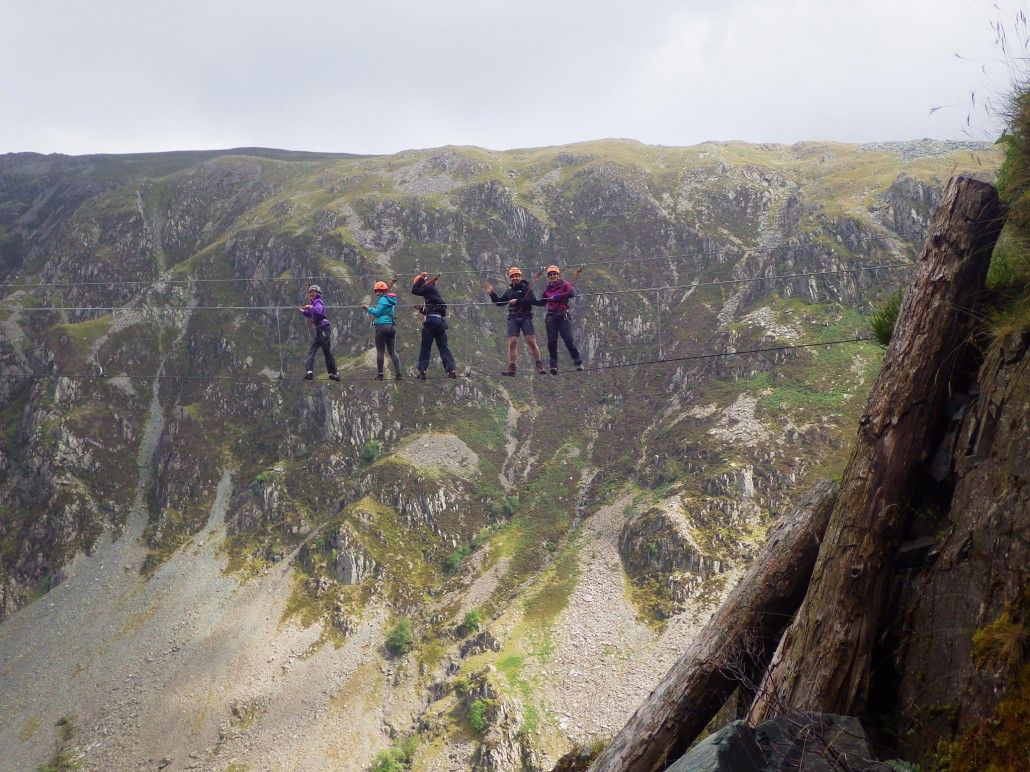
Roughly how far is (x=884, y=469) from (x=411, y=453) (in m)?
90.5

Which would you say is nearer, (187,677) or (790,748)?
(790,748)

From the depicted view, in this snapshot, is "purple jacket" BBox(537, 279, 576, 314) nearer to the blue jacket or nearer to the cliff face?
the blue jacket

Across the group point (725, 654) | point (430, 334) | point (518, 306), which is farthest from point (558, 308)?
point (725, 654)

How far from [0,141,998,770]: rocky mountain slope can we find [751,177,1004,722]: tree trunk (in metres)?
55.2

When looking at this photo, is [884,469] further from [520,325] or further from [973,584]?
[520,325]

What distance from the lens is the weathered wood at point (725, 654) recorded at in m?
9.76

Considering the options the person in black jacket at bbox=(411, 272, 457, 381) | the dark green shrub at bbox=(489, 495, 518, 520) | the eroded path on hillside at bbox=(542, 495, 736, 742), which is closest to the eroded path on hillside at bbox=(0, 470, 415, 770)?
the eroded path on hillside at bbox=(542, 495, 736, 742)

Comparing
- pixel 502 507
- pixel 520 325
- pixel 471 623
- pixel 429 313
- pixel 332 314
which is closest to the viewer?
pixel 429 313

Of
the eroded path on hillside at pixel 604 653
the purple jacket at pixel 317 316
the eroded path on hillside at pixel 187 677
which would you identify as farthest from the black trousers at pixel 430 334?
the eroded path on hillside at pixel 187 677

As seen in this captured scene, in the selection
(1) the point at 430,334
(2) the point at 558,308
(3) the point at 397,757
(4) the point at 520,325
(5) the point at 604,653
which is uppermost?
(2) the point at 558,308

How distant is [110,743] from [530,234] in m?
106

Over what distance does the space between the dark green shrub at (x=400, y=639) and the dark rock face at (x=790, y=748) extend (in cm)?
7015

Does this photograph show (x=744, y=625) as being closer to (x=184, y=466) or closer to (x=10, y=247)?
(x=184, y=466)

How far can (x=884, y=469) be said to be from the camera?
8.70 meters
